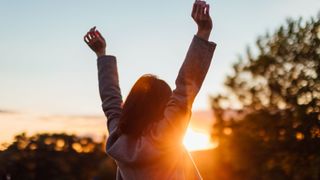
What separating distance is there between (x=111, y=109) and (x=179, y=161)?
0.48m

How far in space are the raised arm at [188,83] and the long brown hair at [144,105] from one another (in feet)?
0.20

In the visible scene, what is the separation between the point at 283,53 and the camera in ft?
136

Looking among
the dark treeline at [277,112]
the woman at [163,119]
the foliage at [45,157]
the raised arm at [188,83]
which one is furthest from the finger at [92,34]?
the foliage at [45,157]

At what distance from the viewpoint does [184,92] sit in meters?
2.18

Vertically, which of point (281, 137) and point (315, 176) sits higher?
point (281, 137)

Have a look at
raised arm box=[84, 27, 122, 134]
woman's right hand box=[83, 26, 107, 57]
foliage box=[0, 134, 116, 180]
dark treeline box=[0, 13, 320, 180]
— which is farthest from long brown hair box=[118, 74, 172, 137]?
foliage box=[0, 134, 116, 180]

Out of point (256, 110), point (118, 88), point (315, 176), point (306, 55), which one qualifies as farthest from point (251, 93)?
point (118, 88)

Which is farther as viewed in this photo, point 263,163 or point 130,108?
point 263,163

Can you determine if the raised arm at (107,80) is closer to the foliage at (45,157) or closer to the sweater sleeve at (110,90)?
the sweater sleeve at (110,90)

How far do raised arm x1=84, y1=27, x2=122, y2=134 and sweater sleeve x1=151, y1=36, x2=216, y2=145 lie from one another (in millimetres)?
362

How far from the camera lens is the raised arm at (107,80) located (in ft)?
8.39

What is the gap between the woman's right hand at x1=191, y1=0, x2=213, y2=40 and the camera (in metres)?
2.19

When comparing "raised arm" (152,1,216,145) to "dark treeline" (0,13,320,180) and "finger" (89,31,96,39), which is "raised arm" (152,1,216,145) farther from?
"dark treeline" (0,13,320,180)

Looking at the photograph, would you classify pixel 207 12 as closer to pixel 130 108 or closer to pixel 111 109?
pixel 130 108
